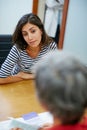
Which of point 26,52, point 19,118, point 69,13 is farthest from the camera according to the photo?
point 69,13

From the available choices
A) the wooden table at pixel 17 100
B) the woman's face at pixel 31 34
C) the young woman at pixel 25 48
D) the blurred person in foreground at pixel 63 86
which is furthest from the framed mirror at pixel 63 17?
the blurred person in foreground at pixel 63 86

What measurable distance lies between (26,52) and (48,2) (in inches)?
67.6

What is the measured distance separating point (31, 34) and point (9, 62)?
28 cm

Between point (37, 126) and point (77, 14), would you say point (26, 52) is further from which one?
point (77, 14)

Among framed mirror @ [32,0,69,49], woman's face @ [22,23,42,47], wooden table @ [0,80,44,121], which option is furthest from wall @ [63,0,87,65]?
wooden table @ [0,80,44,121]

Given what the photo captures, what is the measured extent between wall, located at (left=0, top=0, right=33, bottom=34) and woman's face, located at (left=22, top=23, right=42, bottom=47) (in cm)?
168

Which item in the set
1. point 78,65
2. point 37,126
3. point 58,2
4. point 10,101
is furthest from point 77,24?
point 78,65

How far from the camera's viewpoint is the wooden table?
1307 millimetres

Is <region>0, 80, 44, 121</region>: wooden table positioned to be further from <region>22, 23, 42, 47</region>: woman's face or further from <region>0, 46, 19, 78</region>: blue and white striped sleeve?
<region>22, 23, 42, 47</region>: woman's face

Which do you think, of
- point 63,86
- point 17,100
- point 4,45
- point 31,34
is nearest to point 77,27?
point 4,45

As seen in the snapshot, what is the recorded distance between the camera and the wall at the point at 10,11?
133 inches

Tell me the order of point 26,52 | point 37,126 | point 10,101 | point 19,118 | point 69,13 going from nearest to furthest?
1. point 37,126
2. point 19,118
3. point 10,101
4. point 26,52
5. point 69,13

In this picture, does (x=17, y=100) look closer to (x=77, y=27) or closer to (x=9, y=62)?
(x=9, y=62)

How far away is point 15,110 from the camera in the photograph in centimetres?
133
